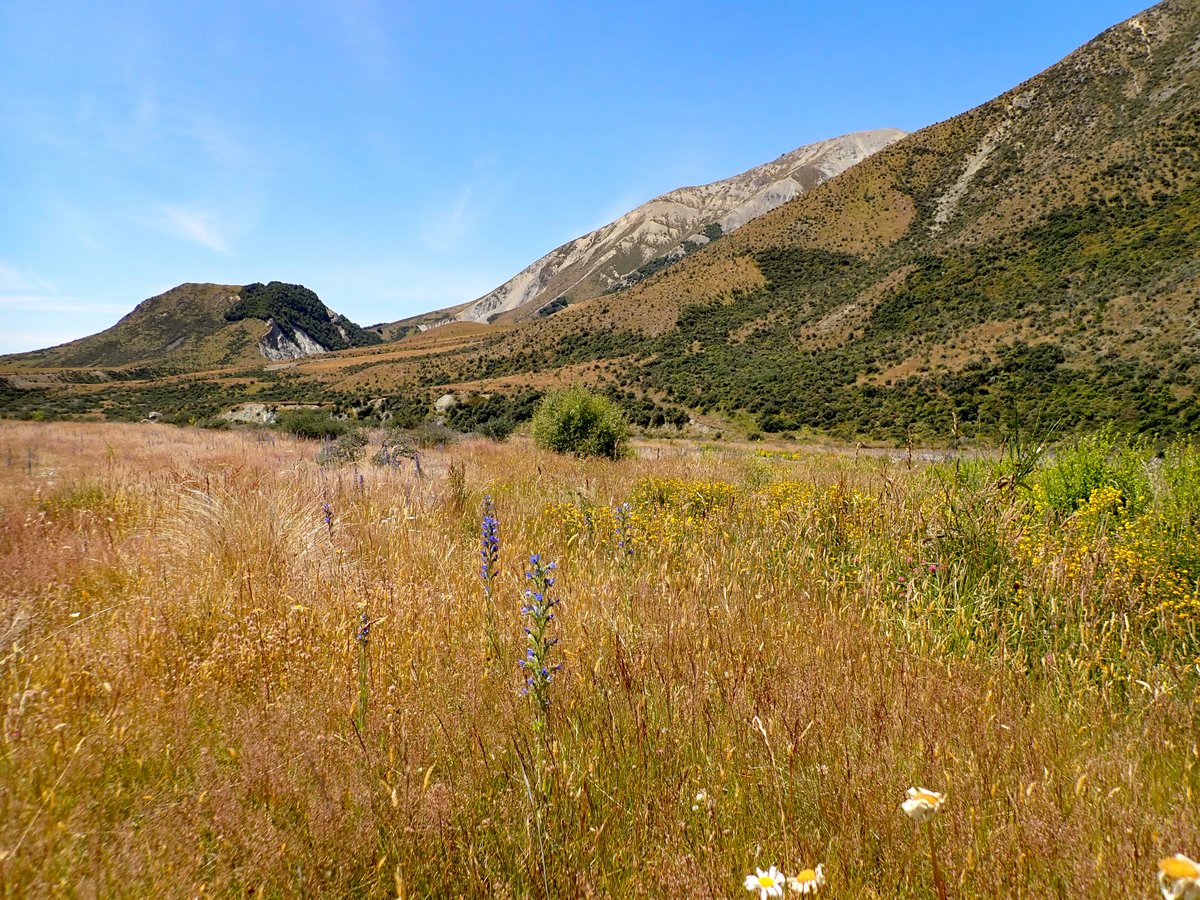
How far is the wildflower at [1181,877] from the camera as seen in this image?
634 millimetres

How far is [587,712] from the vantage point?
6.70 feet

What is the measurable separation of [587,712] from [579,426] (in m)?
15.2

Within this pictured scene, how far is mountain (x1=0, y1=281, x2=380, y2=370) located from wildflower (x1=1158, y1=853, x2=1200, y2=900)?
145492mm

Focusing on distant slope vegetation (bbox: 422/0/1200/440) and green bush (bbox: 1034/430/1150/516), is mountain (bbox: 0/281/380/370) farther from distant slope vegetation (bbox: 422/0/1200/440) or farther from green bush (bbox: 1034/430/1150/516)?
green bush (bbox: 1034/430/1150/516)

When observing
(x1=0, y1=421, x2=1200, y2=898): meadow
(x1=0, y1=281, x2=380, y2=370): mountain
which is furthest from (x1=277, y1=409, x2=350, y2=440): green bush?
(x1=0, y1=281, x2=380, y2=370): mountain

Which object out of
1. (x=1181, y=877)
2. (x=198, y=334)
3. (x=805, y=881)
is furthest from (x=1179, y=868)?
(x=198, y=334)

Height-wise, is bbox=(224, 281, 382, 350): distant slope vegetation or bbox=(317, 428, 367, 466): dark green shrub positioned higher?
bbox=(224, 281, 382, 350): distant slope vegetation

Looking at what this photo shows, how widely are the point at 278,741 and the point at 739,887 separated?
141 centimetres

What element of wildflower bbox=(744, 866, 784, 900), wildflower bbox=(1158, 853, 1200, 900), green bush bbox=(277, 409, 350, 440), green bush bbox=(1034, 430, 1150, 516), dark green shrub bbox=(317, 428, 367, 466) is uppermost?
green bush bbox=(277, 409, 350, 440)

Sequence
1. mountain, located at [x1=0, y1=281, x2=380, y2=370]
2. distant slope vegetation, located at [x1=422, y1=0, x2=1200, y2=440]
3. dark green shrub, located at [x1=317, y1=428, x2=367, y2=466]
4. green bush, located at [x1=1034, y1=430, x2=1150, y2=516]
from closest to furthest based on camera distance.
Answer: green bush, located at [x1=1034, y1=430, x2=1150, y2=516] < dark green shrub, located at [x1=317, y1=428, x2=367, y2=466] < distant slope vegetation, located at [x1=422, y1=0, x2=1200, y2=440] < mountain, located at [x1=0, y1=281, x2=380, y2=370]

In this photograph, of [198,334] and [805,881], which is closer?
[805,881]

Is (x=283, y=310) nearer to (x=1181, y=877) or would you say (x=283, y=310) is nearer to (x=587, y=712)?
(x=587, y=712)

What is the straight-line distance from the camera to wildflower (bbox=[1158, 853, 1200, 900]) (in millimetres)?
634

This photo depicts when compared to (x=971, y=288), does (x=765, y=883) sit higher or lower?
lower
